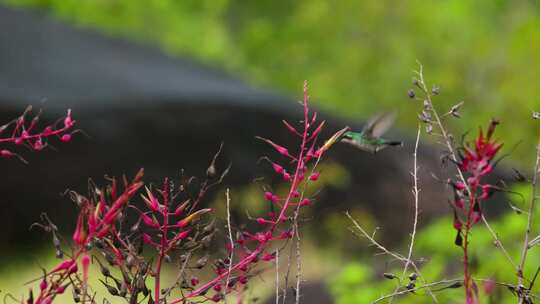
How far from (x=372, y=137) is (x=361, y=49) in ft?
57.7

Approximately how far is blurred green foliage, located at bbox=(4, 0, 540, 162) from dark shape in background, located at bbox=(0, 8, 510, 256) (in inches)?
244

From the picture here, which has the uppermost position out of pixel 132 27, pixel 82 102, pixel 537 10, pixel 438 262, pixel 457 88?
pixel 537 10

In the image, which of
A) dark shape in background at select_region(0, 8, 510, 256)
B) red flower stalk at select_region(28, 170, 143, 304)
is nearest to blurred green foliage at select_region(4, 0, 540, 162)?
dark shape in background at select_region(0, 8, 510, 256)

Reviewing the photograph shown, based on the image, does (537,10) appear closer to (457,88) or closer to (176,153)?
(457,88)

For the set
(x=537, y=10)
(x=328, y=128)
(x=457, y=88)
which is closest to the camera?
(x=328, y=128)

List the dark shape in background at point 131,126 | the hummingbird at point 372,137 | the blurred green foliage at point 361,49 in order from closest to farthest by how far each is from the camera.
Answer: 1. the hummingbird at point 372,137
2. the dark shape in background at point 131,126
3. the blurred green foliage at point 361,49

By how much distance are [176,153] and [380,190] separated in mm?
3243

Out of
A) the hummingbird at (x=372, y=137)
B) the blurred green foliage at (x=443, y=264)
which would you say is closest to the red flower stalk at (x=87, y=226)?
the hummingbird at (x=372, y=137)

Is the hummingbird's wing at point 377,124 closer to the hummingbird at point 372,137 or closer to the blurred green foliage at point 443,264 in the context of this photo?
the hummingbird at point 372,137

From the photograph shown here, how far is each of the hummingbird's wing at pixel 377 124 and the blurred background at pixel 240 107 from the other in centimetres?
94

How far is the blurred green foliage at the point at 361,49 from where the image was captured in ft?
61.1

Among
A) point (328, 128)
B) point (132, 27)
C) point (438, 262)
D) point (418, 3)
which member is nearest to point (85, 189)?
point (328, 128)

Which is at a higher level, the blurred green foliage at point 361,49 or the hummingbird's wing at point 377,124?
the blurred green foliage at point 361,49

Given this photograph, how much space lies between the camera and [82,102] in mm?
9727
